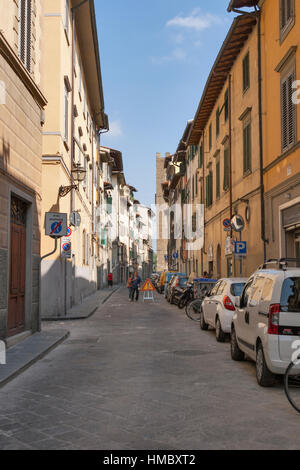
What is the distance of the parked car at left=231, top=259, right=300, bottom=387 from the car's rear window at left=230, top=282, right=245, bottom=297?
4.08m

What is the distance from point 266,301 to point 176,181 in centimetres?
5193

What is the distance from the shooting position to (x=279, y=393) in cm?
716

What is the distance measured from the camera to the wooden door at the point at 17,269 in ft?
37.7

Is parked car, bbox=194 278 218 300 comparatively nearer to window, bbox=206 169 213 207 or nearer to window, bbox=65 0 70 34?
window, bbox=206 169 213 207

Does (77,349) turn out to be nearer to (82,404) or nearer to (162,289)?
(82,404)

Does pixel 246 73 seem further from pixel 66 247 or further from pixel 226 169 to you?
pixel 66 247

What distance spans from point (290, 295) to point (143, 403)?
2.38m

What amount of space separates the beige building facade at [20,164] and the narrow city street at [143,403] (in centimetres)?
171

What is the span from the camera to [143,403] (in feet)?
21.2

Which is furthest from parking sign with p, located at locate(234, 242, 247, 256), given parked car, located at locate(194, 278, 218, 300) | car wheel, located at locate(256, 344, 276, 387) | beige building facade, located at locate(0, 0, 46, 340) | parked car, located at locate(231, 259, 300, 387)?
car wheel, located at locate(256, 344, 276, 387)

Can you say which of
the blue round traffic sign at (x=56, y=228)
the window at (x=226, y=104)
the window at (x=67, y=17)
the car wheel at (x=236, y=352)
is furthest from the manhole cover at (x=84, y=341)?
the window at (x=226, y=104)

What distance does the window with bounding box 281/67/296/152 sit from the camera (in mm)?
14492

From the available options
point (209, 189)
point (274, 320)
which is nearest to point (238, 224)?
point (209, 189)
